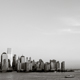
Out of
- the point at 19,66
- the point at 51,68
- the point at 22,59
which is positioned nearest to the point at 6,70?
the point at 19,66

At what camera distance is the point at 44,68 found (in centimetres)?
10831

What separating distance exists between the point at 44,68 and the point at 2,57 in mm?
24543

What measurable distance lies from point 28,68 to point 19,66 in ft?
16.8

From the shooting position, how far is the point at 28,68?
105438 mm

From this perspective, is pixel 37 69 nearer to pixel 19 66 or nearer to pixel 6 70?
pixel 19 66

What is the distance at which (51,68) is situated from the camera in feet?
360

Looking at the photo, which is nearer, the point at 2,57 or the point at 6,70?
the point at 6,70

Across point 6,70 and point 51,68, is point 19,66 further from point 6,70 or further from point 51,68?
point 51,68

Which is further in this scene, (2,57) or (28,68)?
(2,57)

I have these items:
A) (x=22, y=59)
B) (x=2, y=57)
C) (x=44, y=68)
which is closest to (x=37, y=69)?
(x=44, y=68)

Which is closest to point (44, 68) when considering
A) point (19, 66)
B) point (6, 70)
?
point (19, 66)

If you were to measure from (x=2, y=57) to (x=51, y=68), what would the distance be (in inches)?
1101

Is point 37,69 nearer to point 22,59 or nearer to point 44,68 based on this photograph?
point 44,68

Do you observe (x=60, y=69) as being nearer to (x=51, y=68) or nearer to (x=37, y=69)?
(x=51, y=68)
